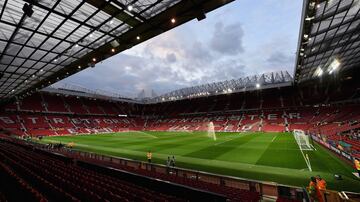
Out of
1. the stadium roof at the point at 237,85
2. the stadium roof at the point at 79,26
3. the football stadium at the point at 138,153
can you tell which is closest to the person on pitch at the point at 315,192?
the football stadium at the point at 138,153

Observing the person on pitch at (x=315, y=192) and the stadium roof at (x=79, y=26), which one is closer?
the person on pitch at (x=315, y=192)

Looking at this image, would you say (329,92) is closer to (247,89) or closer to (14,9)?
(247,89)

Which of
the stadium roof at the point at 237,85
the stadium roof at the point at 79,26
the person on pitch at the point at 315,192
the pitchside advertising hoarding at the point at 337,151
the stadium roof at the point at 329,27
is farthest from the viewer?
the stadium roof at the point at 237,85

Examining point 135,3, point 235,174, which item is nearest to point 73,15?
point 135,3

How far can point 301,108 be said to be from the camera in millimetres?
50031

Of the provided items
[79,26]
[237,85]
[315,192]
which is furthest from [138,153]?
[237,85]

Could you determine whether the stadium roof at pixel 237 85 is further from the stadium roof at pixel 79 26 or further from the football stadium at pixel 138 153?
the stadium roof at pixel 79 26

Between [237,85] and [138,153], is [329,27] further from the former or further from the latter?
[237,85]

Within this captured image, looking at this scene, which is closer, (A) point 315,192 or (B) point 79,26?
(A) point 315,192

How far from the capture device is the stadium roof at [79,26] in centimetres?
1013

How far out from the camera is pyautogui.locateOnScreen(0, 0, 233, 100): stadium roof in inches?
399

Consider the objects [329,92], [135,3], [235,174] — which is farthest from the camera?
[329,92]

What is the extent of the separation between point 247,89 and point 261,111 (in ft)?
26.4

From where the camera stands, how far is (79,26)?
12.8m
